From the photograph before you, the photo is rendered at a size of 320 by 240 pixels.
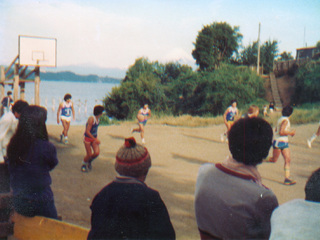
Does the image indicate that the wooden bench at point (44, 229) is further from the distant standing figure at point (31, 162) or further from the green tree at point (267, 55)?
the green tree at point (267, 55)

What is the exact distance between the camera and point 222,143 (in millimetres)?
14633

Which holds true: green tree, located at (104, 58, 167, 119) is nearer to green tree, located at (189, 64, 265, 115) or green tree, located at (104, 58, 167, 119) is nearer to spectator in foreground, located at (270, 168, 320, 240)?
green tree, located at (189, 64, 265, 115)

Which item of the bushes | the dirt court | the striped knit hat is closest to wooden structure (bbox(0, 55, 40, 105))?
the dirt court

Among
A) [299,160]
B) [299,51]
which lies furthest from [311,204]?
[299,51]

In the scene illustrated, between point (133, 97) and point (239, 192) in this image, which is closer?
point (239, 192)

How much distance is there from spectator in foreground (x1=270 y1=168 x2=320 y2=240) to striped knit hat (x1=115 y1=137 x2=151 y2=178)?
2.88 ft

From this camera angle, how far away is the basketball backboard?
16891mm

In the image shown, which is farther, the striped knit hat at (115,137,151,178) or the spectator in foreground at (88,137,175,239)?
the striped knit hat at (115,137,151,178)

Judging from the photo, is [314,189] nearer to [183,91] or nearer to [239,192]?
[239,192]

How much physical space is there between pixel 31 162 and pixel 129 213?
1.59 m

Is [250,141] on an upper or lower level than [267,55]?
lower

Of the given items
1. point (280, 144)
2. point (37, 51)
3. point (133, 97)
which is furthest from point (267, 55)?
point (280, 144)

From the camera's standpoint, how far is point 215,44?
47.6m

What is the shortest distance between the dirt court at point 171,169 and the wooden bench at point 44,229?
206cm
